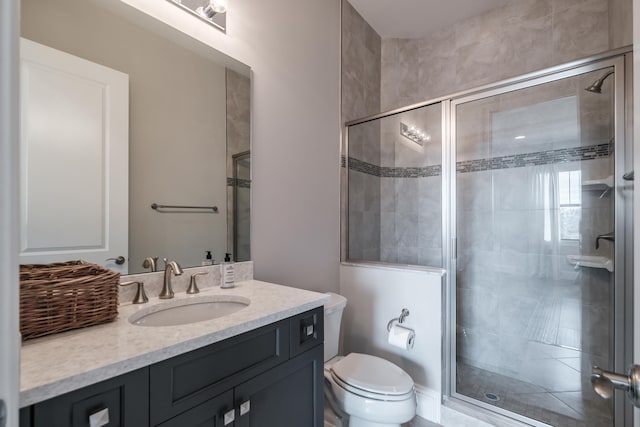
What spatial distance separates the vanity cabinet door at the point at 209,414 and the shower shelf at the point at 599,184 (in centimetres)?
206

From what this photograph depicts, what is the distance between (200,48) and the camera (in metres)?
1.34

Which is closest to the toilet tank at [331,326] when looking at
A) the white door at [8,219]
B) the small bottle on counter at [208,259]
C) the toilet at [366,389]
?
the toilet at [366,389]

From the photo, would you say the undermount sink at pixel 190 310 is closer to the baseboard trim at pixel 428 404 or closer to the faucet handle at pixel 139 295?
the faucet handle at pixel 139 295

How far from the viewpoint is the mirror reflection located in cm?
101

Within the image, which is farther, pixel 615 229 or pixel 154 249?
pixel 615 229

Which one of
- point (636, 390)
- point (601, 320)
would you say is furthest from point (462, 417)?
point (636, 390)

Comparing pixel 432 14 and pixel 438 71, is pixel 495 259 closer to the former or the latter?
pixel 438 71

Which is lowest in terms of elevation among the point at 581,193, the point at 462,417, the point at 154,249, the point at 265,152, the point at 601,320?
the point at 462,417

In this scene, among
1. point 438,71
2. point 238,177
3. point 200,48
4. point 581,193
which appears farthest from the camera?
point 438,71

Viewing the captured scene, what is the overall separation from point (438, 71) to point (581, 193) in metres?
1.50

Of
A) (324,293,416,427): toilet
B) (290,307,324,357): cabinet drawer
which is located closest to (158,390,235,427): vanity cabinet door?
(290,307,324,357): cabinet drawer

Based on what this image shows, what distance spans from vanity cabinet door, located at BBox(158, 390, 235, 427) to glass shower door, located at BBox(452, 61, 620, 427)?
1.55 meters

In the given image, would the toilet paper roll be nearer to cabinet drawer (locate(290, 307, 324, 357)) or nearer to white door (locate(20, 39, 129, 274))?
cabinet drawer (locate(290, 307, 324, 357))

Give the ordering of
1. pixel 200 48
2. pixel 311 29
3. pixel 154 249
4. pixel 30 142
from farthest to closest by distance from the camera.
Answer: pixel 311 29 < pixel 200 48 < pixel 154 249 < pixel 30 142
